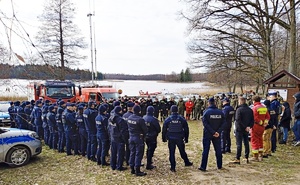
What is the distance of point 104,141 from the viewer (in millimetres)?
7613

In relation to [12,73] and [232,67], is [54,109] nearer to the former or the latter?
[12,73]

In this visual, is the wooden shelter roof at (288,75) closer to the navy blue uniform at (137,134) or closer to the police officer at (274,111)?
the police officer at (274,111)

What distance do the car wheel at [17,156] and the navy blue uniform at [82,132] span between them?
161 centimetres

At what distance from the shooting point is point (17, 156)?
8055mm

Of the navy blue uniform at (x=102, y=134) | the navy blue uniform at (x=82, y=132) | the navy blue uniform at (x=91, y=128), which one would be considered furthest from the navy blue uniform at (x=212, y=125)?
the navy blue uniform at (x=82, y=132)

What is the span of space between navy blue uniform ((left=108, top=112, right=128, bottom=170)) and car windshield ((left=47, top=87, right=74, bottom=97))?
12.0 m

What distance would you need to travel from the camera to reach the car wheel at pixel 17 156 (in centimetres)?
795

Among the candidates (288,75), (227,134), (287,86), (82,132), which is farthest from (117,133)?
(287,86)

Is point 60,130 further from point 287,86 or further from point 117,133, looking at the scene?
point 287,86

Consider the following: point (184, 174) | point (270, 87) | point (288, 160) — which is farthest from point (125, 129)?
point (270, 87)

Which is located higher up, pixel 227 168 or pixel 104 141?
pixel 104 141

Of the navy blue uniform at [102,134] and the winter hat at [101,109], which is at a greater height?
the winter hat at [101,109]

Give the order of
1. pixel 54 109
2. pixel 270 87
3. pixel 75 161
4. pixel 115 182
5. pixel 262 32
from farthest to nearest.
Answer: pixel 262 32 < pixel 270 87 < pixel 54 109 < pixel 75 161 < pixel 115 182

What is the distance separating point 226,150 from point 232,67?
1329 cm
